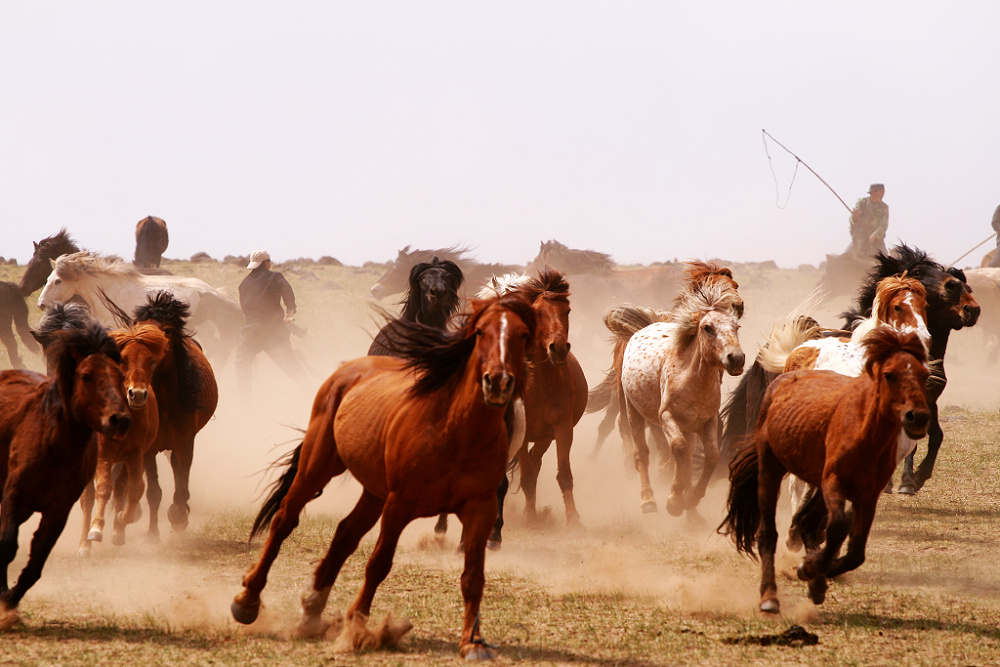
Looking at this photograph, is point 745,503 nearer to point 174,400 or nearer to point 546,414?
point 546,414

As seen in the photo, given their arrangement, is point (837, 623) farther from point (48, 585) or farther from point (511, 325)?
point (48, 585)

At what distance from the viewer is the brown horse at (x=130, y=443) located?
25.8ft

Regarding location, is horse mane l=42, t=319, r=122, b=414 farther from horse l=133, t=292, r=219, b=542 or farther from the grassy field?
horse l=133, t=292, r=219, b=542

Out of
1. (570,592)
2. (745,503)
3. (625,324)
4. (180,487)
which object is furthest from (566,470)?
(180,487)

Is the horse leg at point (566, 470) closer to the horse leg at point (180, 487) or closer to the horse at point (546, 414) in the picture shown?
the horse at point (546, 414)

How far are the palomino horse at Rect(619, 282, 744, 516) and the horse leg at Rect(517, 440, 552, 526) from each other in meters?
1.16

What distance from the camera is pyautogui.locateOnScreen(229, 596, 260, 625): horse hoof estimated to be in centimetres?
539

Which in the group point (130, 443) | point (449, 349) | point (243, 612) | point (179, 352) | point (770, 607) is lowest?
point (243, 612)

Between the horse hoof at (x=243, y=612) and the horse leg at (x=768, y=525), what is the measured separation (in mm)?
2903

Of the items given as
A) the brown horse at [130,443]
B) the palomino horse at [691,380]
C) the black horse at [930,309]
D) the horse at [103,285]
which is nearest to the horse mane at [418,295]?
the brown horse at [130,443]

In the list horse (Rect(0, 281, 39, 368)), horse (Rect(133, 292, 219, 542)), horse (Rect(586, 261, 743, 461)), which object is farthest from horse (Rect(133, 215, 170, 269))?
→ horse (Rect(133, 292, 219, 542))

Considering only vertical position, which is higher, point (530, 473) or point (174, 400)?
point (174, 400)

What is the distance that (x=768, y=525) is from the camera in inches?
247

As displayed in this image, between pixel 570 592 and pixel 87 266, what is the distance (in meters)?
10.3
